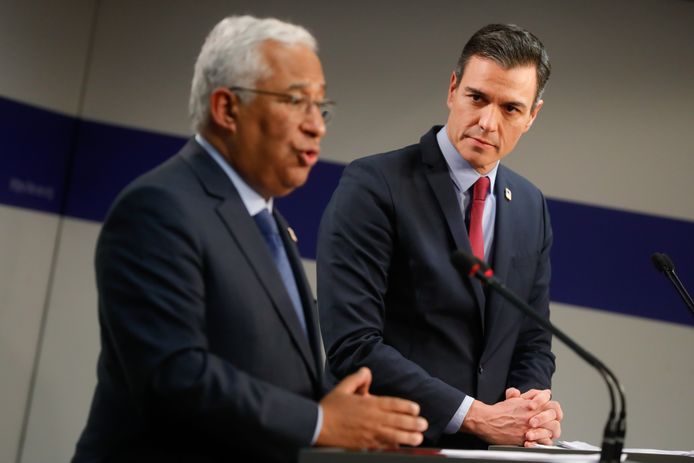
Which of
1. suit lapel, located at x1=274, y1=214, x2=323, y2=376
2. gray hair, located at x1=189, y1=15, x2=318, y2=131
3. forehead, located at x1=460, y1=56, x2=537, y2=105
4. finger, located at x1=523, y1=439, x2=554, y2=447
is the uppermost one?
forehead, located at x1=460, y1=56, x2=537, y2=105

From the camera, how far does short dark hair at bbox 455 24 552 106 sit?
296 cm

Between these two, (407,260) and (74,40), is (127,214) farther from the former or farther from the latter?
(74,40)

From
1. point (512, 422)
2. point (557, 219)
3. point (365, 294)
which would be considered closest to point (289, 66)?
point (365, 294)

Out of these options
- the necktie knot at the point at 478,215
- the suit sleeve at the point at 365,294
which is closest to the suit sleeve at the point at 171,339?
the suit sleeve at the point at 365,294

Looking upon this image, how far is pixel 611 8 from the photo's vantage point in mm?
5375

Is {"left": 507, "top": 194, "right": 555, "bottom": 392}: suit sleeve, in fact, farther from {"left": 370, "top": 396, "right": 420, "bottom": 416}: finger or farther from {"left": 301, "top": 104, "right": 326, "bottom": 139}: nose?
{"left": 301, "top": 104, "right": 326, "bottom": 139}: nose

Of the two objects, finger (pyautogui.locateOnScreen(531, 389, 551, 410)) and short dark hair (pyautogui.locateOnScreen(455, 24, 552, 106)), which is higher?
short dark hair (pyautogui.locateOnScreen(455, 24, 552, 106))

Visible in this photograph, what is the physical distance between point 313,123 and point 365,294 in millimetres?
846

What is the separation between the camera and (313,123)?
201 cm

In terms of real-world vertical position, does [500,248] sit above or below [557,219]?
below

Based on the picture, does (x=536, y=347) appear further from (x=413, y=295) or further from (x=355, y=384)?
(x=355, y=384)

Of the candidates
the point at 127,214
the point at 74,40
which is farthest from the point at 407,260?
the point at 74,40

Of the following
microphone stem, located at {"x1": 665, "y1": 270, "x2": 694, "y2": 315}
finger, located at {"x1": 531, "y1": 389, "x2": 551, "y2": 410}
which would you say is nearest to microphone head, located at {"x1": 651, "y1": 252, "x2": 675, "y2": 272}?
Answer: microphone stem, located at {"x1": 665, "y1": 270, "x2": 694, "y2": 315}

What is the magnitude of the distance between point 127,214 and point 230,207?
0.69 ft
